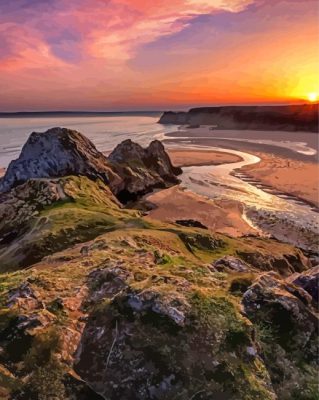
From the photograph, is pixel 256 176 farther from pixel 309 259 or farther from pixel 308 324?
pixel 308 324

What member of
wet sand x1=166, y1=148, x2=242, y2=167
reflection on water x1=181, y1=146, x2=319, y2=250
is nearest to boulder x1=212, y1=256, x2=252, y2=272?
reflection on water x1=181, y1=146, x2=319, y2=250

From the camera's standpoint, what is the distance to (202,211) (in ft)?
105

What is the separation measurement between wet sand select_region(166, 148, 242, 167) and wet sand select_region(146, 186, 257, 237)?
67.5 feet

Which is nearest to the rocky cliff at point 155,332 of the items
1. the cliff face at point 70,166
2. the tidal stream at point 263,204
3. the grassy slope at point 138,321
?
the grassy slope at point 138,321

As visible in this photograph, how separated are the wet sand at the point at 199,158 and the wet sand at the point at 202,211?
2058 cm

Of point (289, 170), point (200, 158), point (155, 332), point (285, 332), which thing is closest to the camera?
point (155, 332)

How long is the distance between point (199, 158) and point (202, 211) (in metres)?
32.6

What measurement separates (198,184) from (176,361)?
37616 mm

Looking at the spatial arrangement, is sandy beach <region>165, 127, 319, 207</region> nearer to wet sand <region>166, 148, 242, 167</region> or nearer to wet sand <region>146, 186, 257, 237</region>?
wet sand <region>166, 148, 242, 167</region>

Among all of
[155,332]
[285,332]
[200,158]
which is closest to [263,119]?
[200,158]

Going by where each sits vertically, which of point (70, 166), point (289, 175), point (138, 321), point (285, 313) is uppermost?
point (70, 166)

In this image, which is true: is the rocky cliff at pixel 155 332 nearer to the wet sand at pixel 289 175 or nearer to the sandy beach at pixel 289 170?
the wet sand at pixel 289 175

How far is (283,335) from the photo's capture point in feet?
26.7

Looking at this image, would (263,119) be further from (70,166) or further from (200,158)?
(70,166)
